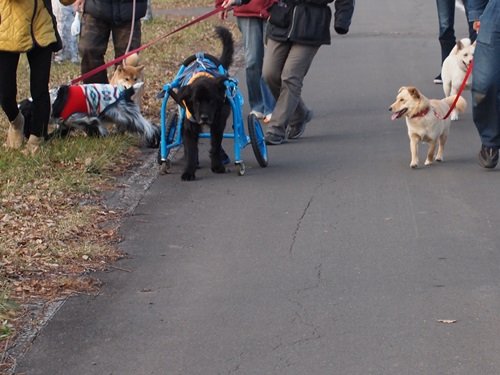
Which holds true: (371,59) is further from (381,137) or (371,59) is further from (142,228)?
(142,228)

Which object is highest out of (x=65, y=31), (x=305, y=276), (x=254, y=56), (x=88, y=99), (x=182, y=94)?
(x=182, y=94)

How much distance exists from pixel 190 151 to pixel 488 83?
7.99 ft

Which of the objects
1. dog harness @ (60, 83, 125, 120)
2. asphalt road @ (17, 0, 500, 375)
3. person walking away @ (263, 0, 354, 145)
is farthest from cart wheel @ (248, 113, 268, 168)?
dog harness @ (60, 83, 125, 120)

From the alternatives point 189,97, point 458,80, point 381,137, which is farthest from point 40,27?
point 458,80

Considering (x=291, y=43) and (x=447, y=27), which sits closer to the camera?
(x=291, y=43)

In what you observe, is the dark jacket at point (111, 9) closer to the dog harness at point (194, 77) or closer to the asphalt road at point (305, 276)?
the asphalt road at point (305, 276)

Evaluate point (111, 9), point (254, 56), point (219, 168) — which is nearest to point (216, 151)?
point (219, 168)

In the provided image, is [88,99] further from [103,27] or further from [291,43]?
[291,43]

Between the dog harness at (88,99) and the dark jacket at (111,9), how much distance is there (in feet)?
3.70

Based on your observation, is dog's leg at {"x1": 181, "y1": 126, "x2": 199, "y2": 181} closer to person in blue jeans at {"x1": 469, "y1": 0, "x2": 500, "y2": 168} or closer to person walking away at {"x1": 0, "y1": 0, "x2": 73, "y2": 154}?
person walking away at {"x1": 0, "y1": 0, "x2": 73, "y2": 154}

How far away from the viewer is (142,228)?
23.7 feet

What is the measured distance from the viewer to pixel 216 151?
341 inches

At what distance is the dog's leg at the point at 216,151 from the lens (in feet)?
27.8

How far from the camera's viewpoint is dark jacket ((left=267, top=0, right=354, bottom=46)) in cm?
951
